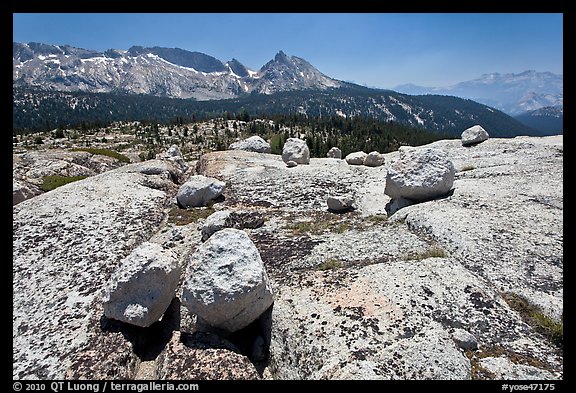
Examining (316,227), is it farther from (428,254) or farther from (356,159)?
(356,159)

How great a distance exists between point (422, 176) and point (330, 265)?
28.3 ft

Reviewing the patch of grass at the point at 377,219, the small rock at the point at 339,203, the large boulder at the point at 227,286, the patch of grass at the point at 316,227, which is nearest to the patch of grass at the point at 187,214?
the patch of grass at the point at 316,227

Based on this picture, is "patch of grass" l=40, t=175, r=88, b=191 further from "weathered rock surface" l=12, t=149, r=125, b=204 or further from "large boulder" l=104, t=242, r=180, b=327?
"large boulder" l=104, t=242, r=180, b=327

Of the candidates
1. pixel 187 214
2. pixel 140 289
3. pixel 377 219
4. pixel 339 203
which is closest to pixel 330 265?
pixel 377 219

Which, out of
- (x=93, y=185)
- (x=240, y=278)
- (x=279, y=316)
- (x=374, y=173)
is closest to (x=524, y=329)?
(x=279, y=316)

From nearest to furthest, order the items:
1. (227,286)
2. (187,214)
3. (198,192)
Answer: (227,286)
(187,214)
(198,192)

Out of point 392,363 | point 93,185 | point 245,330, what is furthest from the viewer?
point 93,185

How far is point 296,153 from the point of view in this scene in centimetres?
3042

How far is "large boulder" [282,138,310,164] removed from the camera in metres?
30.3

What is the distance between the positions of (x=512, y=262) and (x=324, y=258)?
7.01 meters
